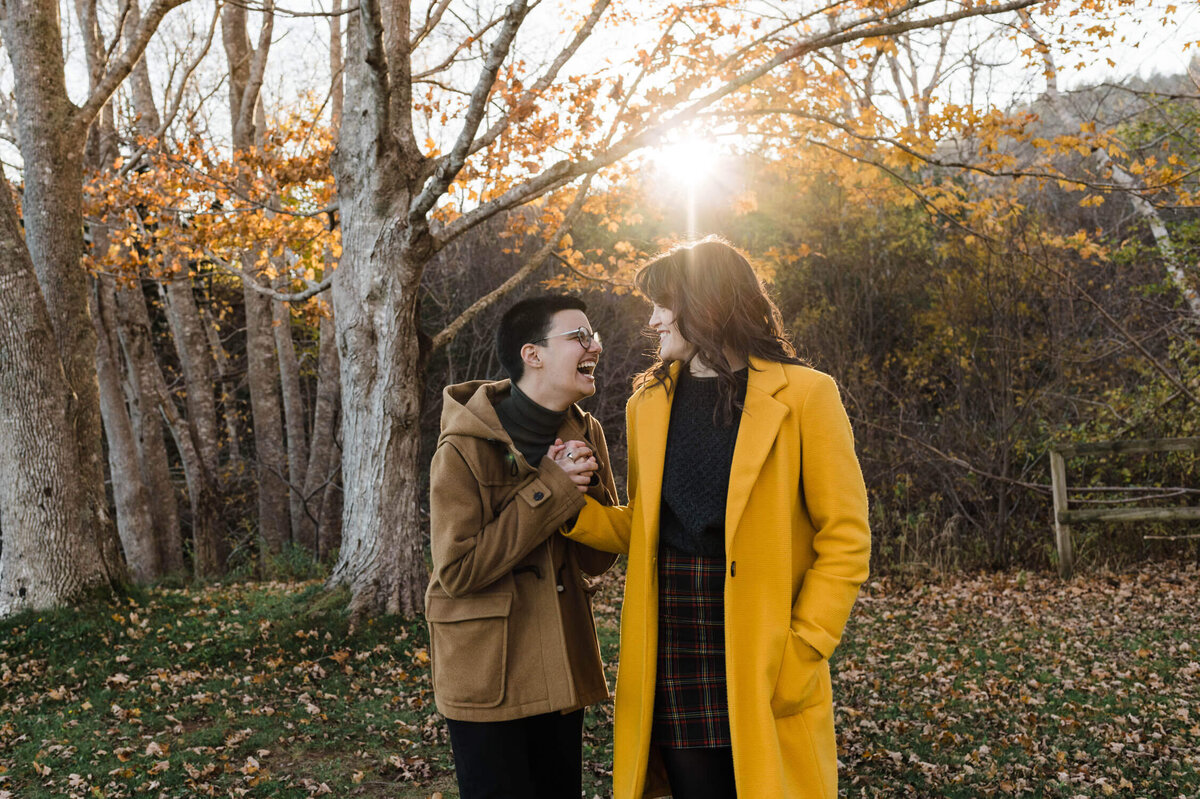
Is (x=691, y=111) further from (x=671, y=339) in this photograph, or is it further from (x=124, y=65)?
(x=124, y=65)

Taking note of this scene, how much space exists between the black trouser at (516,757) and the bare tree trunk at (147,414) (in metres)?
10.9

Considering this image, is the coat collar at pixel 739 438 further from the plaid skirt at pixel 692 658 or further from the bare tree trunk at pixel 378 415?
the bare tree trunk at pixel 378 415

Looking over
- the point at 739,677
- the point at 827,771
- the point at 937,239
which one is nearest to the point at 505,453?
the point at 739,677

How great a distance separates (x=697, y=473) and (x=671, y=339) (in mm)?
383

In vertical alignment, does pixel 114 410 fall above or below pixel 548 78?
below

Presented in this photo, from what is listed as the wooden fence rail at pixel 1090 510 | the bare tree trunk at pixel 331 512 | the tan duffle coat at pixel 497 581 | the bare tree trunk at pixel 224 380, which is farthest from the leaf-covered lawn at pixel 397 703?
the bare tree trunk at pixel 224 380

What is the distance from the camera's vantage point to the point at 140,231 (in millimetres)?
11602

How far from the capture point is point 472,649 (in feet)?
8.56

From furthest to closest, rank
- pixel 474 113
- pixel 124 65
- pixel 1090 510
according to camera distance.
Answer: pixel 1090 510, pixel 124 65, pixel 474 113

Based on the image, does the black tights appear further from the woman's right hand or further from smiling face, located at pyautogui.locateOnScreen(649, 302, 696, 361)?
smiling face, located at pyautogui.locateOnScreen(649, 302, 696, 361)

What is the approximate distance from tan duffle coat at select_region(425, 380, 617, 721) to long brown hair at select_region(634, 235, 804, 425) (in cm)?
52

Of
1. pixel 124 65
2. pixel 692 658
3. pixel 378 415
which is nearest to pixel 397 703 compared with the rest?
pixel 378 415

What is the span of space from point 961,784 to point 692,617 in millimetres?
2840

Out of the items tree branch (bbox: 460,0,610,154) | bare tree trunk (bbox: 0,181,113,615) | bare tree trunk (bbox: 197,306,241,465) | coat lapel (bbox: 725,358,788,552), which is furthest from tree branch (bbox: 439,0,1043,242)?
bare tree trunk (bbox: 197,306,241,465)
